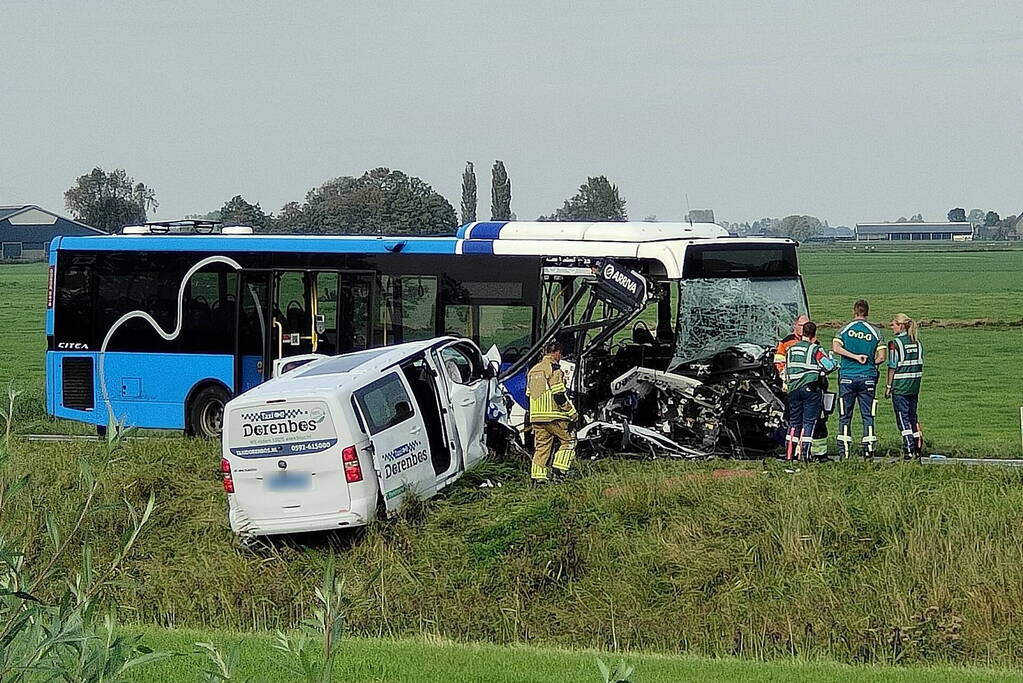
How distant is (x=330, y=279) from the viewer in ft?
61.2

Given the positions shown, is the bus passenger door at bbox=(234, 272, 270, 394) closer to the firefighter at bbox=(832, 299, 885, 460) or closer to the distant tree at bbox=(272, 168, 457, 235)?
the firefighter at bbox=(832, 299, 885, 460)

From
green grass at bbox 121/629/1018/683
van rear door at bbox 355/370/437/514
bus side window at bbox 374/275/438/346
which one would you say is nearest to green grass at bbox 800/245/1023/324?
bus side window at bbox 374/275/438/346

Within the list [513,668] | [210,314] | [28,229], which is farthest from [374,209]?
[28,229]

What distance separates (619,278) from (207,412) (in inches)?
251

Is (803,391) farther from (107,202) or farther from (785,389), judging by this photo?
(107,202)

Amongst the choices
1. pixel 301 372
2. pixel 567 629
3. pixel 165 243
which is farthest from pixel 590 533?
pixel 165 243

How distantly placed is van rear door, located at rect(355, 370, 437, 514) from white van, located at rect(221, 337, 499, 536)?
0.01 m

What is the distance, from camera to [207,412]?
19.0m

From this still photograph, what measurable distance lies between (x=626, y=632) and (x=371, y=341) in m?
7.31

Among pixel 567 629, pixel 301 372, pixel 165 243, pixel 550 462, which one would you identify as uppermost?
pixel 165 243

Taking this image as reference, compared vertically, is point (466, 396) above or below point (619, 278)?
below

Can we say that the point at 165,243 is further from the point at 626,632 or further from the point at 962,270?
the point at 962,270

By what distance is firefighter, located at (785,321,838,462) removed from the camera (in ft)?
50.9

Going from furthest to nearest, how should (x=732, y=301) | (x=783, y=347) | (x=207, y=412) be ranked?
(x=207, y=412), (x=732, y=301), (x=783, y=347)
